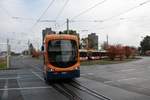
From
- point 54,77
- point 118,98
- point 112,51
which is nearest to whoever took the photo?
point 118,98

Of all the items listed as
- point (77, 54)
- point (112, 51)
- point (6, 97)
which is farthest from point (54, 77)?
point (112, 51)

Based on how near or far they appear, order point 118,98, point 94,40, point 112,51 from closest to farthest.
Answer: point 118,98, point 112,51, point 94,40

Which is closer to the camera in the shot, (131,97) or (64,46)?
(131,97)

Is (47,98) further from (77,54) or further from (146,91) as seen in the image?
(77,54)

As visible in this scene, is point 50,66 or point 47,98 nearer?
point 47,98

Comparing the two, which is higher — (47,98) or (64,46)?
(64,46)

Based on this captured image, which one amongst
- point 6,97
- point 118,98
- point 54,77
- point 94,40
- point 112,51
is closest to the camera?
point 118,98

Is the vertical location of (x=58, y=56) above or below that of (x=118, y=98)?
above

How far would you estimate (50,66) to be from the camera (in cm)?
2317

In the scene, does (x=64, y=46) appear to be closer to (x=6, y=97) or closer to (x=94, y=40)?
(x=6, y=97)

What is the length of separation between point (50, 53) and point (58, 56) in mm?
596

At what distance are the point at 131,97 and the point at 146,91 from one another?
2.48m

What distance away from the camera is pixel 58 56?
2358 centimetres

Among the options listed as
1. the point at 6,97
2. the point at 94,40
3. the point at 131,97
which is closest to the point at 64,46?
the point at 6,97
